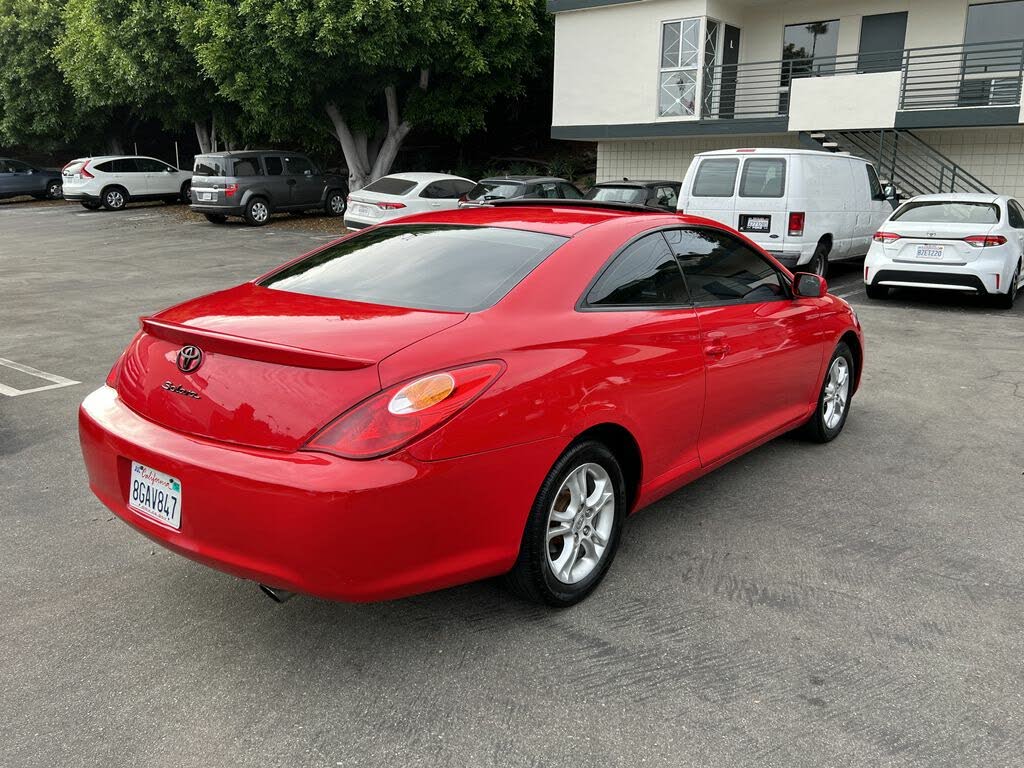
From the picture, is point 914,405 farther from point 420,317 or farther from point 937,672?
point 420,317

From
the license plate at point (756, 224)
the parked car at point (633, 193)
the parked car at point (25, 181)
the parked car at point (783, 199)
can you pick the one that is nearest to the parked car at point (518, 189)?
the parked car at point (633, 193)

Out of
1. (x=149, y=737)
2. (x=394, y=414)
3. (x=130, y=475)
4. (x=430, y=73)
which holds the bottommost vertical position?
(x=149, y=737)

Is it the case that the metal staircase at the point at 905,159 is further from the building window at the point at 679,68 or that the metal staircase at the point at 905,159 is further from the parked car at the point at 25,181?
the parked car at the point at 25,181

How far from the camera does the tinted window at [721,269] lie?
4.23 meters

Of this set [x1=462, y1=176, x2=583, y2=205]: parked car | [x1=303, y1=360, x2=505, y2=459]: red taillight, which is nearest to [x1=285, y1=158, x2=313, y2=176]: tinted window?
[x1=462, y1=176, x2=583, y2=205]: parked car

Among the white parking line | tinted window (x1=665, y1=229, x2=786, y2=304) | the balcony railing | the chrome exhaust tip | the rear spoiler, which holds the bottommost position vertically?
the white parking line

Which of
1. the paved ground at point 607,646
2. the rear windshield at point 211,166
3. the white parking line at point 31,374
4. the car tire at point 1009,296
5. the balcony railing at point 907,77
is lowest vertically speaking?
the white parking line at point 31,374

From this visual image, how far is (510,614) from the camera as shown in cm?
344

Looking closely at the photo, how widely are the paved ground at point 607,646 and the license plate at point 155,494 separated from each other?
0.51m

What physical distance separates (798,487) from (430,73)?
22121 mm

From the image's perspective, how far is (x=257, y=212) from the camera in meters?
23.5

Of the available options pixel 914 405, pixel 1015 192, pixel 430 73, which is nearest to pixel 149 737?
pixel 914 405

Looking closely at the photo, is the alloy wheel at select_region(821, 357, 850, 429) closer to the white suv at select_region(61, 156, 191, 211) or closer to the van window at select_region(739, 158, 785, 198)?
the van window at select_region(739, 158, 785, 198)

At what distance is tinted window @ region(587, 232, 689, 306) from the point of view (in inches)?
146
